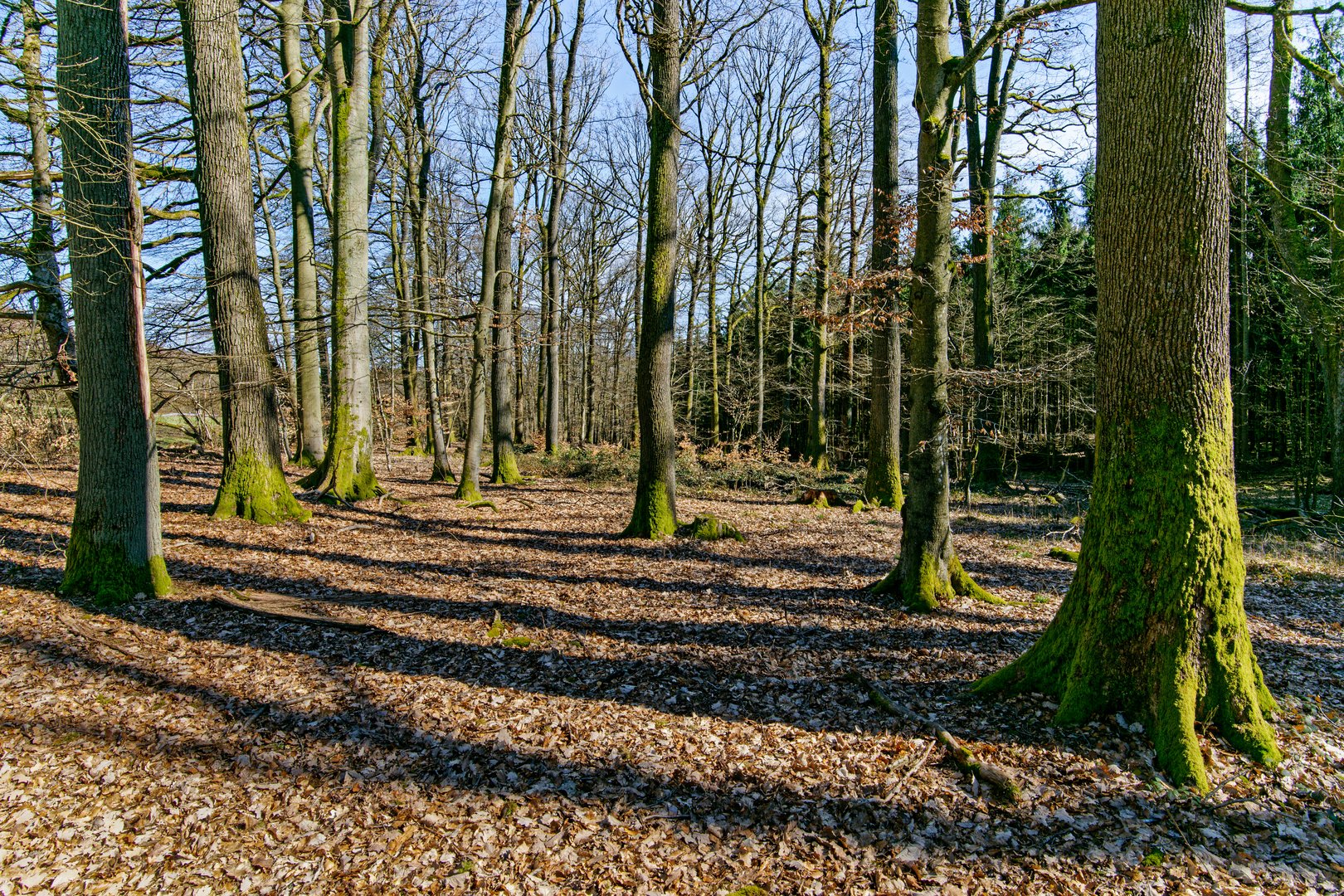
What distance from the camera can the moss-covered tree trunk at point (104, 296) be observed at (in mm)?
5637

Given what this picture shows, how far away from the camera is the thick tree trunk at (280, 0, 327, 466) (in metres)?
11.9

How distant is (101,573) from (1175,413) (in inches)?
324

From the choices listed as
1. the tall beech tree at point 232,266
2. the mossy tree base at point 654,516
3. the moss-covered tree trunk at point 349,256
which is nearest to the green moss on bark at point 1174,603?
the mossy tree base at point 654,516

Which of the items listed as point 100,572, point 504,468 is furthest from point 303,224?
point 100,572

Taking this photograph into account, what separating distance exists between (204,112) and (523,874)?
32.2ft

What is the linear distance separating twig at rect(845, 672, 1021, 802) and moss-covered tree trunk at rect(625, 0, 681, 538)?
17.6 feet

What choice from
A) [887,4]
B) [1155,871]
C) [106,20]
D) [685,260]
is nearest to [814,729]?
[1155,871]

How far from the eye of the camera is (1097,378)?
409 cm

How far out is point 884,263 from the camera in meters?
11.0

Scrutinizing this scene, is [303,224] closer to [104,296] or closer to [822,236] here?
[104,296]

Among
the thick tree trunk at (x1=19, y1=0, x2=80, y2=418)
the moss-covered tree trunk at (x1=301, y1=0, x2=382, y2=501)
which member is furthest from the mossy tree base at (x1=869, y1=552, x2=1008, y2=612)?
the thick tree trunk at (x1=19, y1=0, x2=80, y2=418)

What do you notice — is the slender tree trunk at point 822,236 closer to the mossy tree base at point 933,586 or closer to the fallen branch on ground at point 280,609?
the mossy tree base at point 933,586

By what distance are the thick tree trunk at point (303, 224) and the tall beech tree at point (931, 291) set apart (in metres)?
9.25

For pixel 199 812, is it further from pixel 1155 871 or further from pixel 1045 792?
pixel 1155 871
